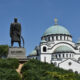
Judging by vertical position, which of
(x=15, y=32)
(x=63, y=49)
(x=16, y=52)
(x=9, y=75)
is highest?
(x=63, y=49)

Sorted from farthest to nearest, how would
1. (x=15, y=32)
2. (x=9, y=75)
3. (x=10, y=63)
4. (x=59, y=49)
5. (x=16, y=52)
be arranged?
(x=59, y=49) < (x=15, y=32) < (x=16, y=52) < (x=10, y=63) < (x=9, y=75)

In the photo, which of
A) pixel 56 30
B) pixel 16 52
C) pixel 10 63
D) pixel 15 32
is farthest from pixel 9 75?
pixel 56 30

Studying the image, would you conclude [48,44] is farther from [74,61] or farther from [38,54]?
[74,61]

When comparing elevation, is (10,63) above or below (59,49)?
below

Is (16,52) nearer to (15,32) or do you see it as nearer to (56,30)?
(15,32)

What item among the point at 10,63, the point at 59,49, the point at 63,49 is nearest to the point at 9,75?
the point at 10,63

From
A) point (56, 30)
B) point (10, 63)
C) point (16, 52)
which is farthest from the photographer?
point (56, 30)

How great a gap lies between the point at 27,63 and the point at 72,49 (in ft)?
157

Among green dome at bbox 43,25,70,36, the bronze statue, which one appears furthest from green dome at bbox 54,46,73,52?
the bronze statue

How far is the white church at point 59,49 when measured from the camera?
5762cm

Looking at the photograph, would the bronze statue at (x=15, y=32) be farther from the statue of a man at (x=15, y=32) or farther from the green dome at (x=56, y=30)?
the green dome at (x=56, y=30)

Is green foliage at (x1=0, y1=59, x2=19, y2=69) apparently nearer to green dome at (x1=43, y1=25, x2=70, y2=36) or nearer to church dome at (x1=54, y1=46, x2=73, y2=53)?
church dome at (x1=54, y1=46, x2=73, y2=53)

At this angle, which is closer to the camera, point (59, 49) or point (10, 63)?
point (10, 63)

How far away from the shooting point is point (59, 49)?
60844 millimetres
